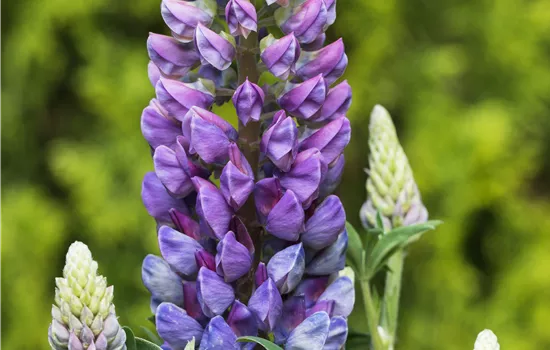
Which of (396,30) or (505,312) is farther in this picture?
(396,30)

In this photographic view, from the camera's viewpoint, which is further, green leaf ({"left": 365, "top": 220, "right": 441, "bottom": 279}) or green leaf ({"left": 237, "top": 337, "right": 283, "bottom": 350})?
green leaf ({"left": 365, "top": 220, "right": 441, "bottom": 279})

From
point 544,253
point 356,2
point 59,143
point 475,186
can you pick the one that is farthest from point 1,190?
point 544,253

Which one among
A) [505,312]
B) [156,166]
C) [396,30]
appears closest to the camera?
[156,166]

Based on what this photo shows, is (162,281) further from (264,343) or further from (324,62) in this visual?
(324,62)

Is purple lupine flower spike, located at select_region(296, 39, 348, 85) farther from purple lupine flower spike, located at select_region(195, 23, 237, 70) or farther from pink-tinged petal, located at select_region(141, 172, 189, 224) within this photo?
pink-tinged petal, located at select_region(141, 172, 189, 224)

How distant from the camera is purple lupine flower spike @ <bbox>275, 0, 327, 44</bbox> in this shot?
920 mm

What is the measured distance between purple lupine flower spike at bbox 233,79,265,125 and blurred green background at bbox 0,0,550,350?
2.85 meters

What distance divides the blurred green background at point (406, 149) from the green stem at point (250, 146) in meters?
2.81

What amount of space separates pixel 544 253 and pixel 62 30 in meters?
2.77

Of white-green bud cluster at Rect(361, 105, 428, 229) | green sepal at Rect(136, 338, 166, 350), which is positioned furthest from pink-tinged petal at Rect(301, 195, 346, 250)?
white-green bud cluster at Rect(361, 105, 428, 229)

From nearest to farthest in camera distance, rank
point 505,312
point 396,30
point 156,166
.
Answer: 1. point 156,166
2. point 505,312
3. point 396,30

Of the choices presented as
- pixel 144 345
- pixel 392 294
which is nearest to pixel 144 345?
pixel 144 345

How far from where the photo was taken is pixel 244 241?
90cm

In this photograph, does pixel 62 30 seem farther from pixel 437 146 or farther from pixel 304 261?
pixel 304 261
